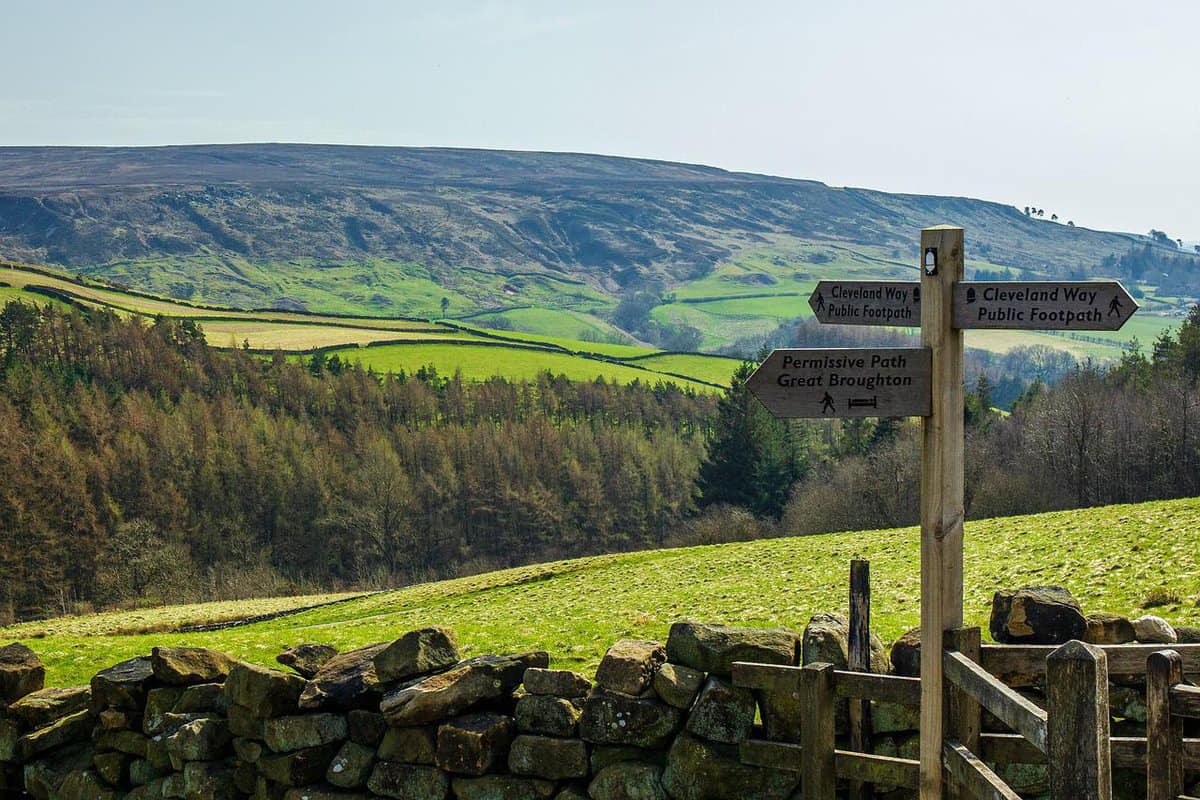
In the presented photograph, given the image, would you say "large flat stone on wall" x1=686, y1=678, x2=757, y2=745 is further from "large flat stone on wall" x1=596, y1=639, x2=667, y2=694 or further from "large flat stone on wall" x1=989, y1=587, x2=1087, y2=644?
"large flat stone on wall" x1=989, y1=587, x2=1087, y2=644

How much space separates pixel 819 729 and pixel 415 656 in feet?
17.2

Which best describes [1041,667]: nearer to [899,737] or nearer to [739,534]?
[899,737]

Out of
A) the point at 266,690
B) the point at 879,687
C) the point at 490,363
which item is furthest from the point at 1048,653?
the point at 490,363

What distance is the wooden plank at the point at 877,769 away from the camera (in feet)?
36.3

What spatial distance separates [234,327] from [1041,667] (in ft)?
652

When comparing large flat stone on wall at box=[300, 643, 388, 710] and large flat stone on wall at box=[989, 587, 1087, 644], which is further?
large flat stone on wall at box=[300, 643, 388, 710]

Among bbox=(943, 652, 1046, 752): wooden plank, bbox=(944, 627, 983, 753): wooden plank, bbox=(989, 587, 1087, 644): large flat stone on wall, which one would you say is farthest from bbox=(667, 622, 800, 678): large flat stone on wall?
bbox=(943, 652, 1046, 752): wooden plank

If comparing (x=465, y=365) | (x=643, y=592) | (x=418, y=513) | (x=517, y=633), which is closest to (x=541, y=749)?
(x=517, y=633)

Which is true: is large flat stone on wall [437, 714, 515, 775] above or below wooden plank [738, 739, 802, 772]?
below

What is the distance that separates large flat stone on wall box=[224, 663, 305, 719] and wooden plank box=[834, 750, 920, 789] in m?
7.14

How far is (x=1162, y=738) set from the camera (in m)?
9.02

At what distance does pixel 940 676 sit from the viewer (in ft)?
33.4

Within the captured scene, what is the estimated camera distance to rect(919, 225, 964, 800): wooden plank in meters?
10.1

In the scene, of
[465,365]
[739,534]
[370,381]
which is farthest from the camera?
[465,365]
